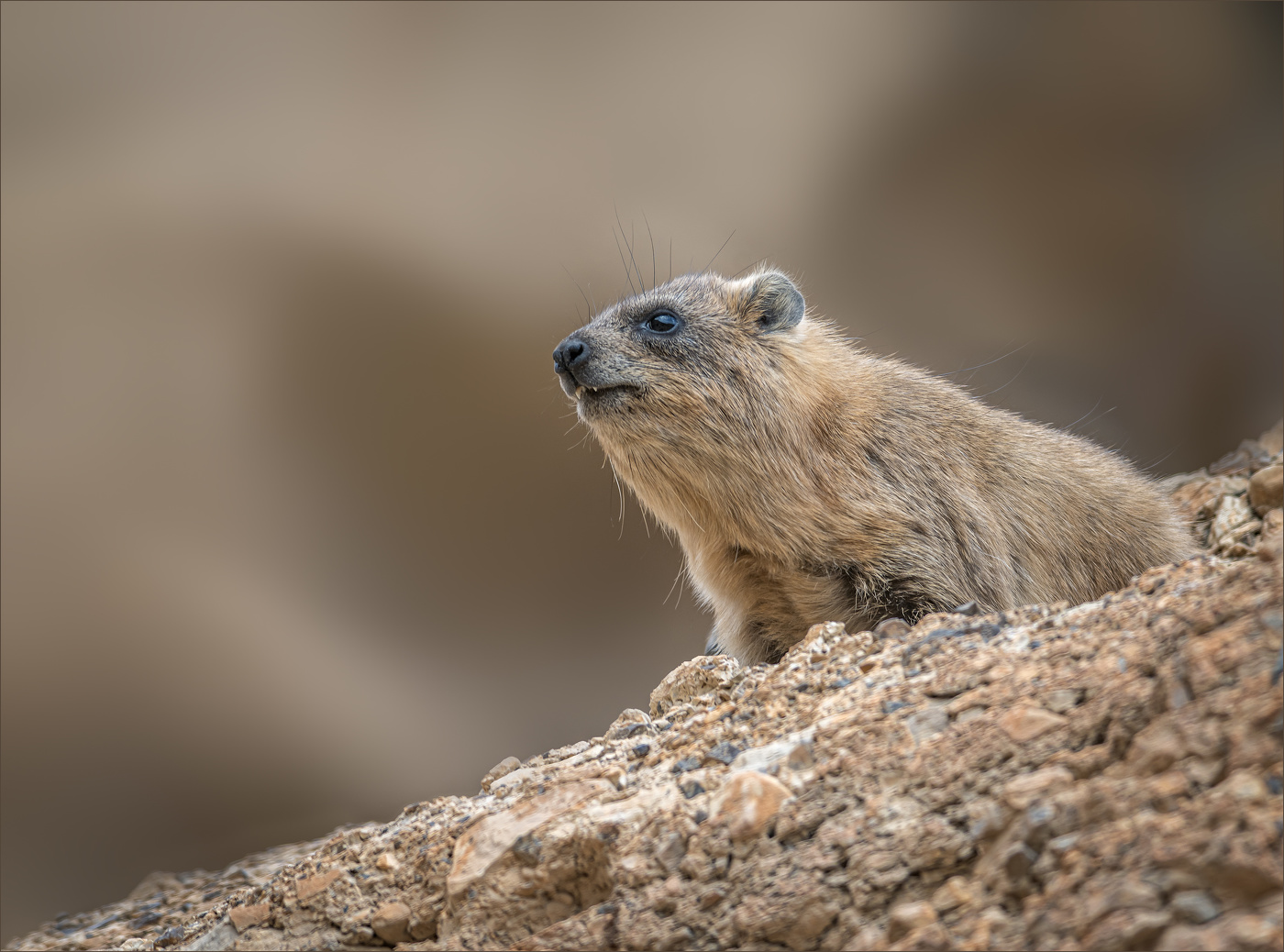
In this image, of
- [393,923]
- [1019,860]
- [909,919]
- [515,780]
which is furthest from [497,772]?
[1019,860]

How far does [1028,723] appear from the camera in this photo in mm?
2062

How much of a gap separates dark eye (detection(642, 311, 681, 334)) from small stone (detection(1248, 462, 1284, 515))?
278 centimetres

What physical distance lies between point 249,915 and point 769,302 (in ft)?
10.3

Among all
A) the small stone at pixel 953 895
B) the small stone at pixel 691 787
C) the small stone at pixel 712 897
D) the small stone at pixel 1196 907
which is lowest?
the small stone at pixel 1196 907

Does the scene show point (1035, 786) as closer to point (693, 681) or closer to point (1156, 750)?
point (1156, 750)

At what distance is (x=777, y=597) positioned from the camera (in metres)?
4.00

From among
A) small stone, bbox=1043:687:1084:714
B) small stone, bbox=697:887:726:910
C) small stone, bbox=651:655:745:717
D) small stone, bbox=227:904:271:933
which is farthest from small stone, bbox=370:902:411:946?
small stone, bbox=1043:687:1084:714

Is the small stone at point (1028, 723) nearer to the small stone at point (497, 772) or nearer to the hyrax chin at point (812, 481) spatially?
the hyrax chin at point (812, 481)

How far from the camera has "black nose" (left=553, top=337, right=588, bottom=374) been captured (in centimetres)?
394

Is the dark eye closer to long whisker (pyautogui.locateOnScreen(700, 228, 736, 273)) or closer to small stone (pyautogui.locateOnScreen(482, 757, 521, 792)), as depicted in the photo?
→ small stone (pyautogui.locateOnScreen(482, 757, 521, 792))

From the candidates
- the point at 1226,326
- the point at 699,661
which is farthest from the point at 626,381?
the point at 1226,326

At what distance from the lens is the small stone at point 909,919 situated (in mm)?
1768

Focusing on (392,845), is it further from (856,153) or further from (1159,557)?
(856,153)

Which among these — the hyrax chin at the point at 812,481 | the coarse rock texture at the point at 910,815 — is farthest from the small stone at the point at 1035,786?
the hyrax chin at the point at 812,481
